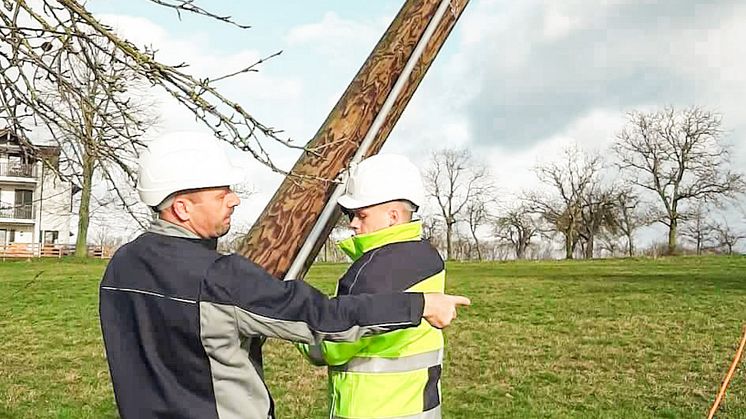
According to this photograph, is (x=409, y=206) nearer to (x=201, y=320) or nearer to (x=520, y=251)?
(x=201, y=320)

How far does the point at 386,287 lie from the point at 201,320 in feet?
2.82

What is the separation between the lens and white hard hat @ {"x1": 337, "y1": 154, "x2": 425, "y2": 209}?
3.43 m

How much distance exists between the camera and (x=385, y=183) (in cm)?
343

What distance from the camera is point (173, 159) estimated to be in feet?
9.11

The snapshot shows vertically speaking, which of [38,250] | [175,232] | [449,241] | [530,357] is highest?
[449,241]

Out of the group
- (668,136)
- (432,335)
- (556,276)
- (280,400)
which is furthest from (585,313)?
(668,136)

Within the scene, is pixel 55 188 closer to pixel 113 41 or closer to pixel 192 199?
pixel 113 41

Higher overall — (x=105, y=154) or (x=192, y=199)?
(x=105, y=154)

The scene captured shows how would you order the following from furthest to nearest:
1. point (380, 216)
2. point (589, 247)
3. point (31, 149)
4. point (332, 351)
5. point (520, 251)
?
point (520, 251), point (589, 247), point (31, 149), point (380, 216), point (332, 351)

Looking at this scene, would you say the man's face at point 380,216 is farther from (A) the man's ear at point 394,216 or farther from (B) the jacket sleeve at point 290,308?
(B) the jacket sleeve at point 290,308

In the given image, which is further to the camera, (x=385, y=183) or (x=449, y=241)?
(x=449, y=241)

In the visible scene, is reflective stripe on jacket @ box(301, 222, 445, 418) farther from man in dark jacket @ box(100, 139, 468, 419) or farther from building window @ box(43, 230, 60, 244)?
building window @ box(43, 230, 60, 244)

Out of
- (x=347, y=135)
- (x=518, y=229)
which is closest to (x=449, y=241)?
(x=518, y=229)

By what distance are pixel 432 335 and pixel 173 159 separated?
4.06ft
